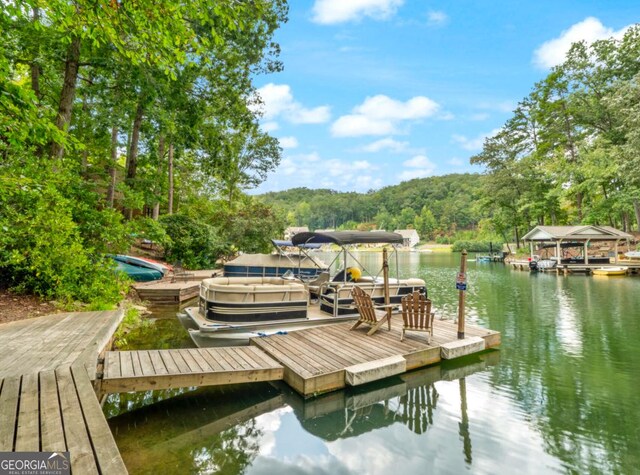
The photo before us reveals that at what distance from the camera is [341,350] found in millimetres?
6461

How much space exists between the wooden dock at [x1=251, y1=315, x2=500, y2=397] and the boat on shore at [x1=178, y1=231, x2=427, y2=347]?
1.16ft

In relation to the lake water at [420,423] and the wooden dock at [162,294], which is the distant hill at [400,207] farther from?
the lake water at [420,423]

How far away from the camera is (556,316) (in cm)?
1170

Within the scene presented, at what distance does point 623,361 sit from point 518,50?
121 ft

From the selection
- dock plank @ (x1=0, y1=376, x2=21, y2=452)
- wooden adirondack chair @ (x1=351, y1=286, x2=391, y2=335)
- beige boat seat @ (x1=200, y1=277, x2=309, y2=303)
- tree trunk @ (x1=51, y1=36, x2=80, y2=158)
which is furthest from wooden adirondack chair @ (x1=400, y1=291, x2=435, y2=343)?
tree trunk @ (x1=51, y1=36, x2=80, y2=158)

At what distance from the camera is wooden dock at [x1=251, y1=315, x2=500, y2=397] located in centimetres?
541

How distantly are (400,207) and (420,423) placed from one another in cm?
12183

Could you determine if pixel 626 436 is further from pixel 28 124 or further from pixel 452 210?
pixel 452 210

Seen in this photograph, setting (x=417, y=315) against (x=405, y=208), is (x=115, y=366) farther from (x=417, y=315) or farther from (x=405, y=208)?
(x=405, y=208)

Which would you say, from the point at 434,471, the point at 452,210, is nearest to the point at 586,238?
the point at 434,471

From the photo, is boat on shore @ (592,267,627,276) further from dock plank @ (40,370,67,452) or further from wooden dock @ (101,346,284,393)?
dock plank @ (40,370,67,452)

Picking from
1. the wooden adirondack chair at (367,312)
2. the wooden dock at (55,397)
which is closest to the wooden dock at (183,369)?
the wooden dock at (55,397)

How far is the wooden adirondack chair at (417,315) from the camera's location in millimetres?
6914

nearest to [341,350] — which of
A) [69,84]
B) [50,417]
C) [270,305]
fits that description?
[270,305]
